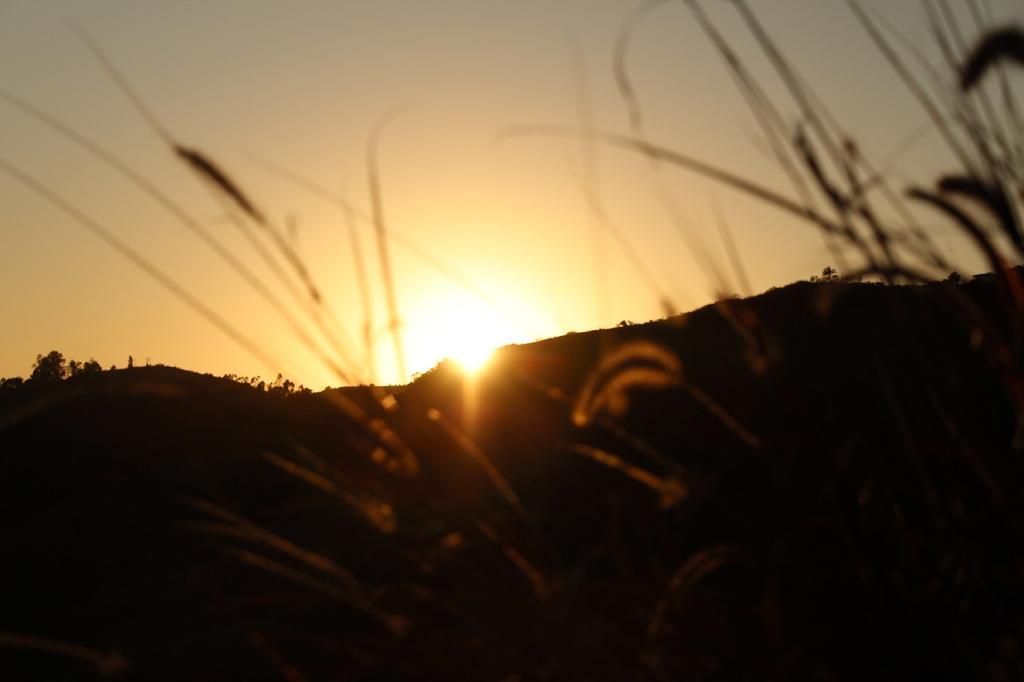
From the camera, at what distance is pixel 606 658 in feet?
3.60

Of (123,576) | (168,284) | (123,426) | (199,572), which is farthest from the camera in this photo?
(123,426)

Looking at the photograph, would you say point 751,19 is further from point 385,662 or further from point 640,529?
point 640,529

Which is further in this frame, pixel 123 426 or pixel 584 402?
pixel 123 426

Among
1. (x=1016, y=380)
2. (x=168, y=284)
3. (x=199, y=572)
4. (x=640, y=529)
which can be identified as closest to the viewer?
(x=1016, y=380)

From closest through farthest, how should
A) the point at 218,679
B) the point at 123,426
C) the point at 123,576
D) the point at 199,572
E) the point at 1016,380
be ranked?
the point at 1016,380, the point at 218,679, the point at 199,572, the point at 123,576, the point at 123,426

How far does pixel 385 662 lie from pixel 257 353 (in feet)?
1.16

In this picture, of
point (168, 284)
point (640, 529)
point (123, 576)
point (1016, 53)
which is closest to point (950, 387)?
point (1016, 53)

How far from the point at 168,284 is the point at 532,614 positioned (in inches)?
22.4

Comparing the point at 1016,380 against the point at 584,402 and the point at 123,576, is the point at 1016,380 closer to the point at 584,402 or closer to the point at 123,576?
the point at 584,402

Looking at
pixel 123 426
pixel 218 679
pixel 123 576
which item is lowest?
pixel 218 679

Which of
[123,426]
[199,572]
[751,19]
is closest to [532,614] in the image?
[751,19]

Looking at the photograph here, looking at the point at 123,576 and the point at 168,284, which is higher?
the point at 123,576

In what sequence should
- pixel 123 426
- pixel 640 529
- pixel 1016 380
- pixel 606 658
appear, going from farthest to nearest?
pixel 123 426, pixel 640 529, pixel 606 658, pixel 1016 380

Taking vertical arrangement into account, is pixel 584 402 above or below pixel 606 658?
above
